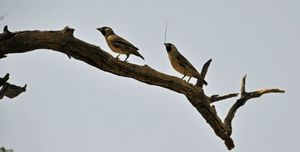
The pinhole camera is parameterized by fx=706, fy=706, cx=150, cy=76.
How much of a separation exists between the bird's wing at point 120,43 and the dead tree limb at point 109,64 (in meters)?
1.40

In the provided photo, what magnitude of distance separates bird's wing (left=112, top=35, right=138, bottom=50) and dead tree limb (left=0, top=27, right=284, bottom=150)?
1396 mm

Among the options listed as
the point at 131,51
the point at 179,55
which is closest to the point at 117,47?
the point at 131,51

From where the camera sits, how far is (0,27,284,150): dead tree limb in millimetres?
9492

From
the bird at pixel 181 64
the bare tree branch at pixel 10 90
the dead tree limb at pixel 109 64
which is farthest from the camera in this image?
the bird at pixel 181 64

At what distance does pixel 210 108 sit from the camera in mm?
10781

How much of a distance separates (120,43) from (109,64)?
6.44 ft

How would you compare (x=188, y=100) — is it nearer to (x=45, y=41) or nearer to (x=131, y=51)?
(x=131, y=51)

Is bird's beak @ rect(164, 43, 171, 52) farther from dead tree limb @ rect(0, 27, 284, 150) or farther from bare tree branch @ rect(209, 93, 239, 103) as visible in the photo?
bare tree branch @ rect(209, 93, 239, 103)

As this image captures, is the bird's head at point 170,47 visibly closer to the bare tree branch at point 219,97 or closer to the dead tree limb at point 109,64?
the dead tree limb at point 109,64

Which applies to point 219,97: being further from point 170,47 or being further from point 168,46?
point 168,46

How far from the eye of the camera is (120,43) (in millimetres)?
11898

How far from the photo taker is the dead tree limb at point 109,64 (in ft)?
31.1

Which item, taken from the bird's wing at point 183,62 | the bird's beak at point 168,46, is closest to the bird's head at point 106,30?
the bird's beak at point 168,46

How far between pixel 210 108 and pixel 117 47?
6.86ft
